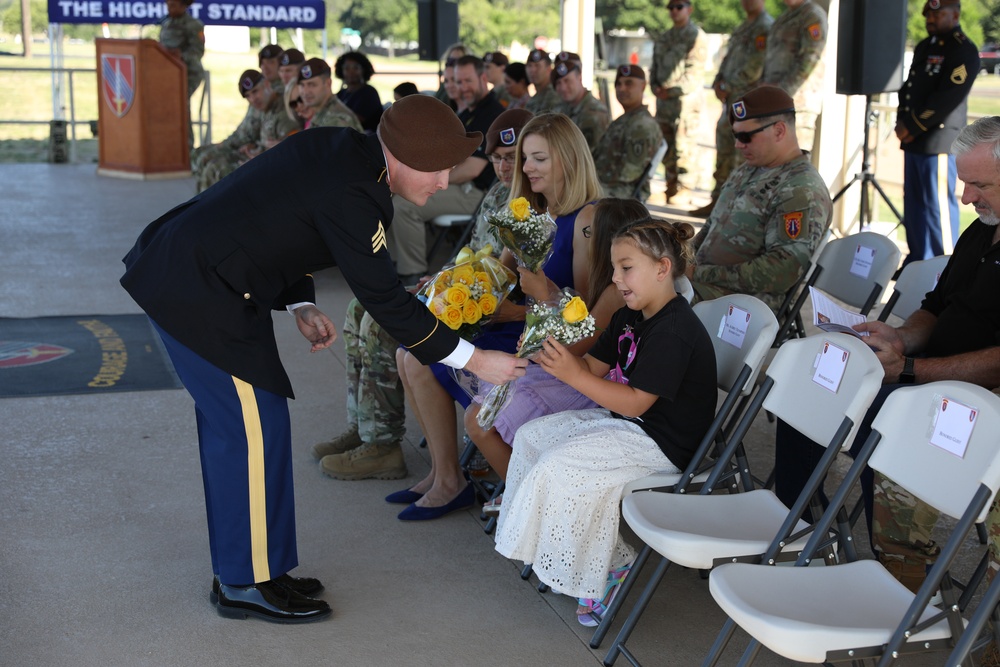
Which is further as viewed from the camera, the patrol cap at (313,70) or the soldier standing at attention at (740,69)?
the soldier standing at attention at (740,69)

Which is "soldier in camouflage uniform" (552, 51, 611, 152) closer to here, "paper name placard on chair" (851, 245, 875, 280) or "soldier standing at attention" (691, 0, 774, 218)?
"soldier standing at attention" (691, 0, 774, 218)

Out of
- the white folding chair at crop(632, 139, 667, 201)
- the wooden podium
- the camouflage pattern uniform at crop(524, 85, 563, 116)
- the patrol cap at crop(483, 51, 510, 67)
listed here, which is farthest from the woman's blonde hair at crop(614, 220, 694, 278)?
the wooden podium

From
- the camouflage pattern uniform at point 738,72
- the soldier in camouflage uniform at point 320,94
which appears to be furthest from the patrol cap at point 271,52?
the camouflage pattern uniform at point 738,72

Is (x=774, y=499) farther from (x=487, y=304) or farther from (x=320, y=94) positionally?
(x=320, y=94)

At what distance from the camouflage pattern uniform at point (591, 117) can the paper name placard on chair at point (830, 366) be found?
5435 mm

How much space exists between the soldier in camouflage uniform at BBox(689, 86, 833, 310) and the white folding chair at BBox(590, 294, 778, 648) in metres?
0.80

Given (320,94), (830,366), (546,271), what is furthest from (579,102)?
(830,366)

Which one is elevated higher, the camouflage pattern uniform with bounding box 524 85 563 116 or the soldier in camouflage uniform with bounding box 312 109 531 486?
the camouflage pattern uniform with bounding box 524 85 563 116

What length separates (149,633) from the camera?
3.02 metres

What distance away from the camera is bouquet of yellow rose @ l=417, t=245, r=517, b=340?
10.9 feet

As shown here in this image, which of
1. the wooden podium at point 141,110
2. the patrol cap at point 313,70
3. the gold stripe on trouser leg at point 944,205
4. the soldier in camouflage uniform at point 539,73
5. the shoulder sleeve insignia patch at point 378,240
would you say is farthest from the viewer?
the wooden podium at point 141,110

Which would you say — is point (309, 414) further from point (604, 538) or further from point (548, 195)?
point (604, 538)

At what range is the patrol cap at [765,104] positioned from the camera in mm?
4137

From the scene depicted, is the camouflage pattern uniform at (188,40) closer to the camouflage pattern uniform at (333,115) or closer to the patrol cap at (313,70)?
the patrol cap at (313,70)
